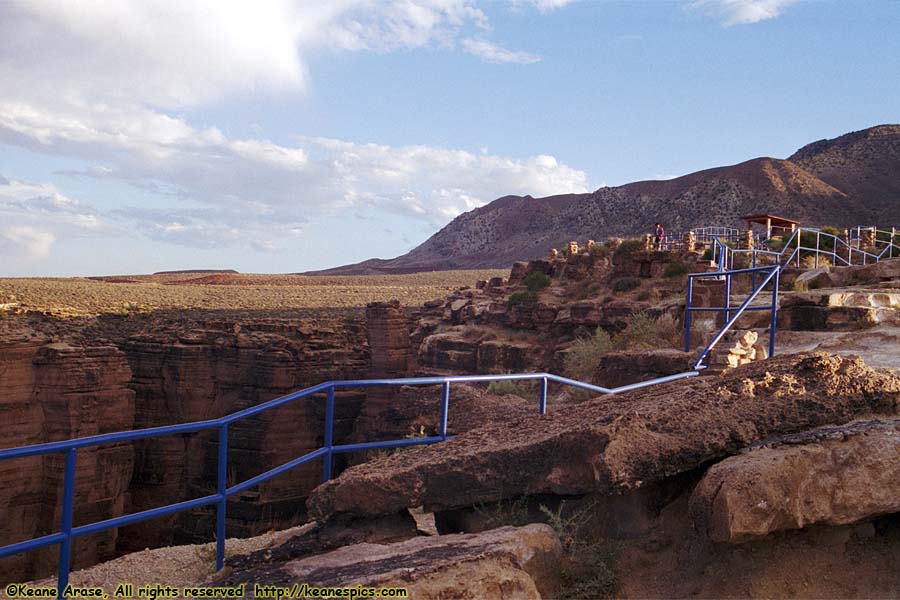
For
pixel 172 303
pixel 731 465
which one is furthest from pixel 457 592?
pixel 172 303

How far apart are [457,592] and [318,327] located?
27.7 m

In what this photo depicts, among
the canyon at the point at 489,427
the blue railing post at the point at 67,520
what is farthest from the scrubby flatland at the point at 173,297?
the blue railing post at the point at 67,520

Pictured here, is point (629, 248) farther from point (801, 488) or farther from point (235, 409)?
point (801, 488)

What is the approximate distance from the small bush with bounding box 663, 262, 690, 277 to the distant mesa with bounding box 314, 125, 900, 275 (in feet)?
159

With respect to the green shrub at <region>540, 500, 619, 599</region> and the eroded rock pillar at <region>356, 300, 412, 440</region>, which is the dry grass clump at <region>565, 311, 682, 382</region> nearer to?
the green shrub at <region>540, 500, 619, 599</region>

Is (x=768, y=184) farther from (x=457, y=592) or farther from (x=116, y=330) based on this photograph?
(x=457, y=592)

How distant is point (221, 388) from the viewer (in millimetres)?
27469

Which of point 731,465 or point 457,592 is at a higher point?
point 731,465

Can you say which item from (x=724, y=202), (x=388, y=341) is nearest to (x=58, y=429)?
(x=388, y=341)

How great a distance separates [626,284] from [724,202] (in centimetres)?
5863

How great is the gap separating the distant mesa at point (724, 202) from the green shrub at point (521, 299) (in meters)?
50.4

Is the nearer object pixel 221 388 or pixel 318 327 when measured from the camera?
pixel 221 388

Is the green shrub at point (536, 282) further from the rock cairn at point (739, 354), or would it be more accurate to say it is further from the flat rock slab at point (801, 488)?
the flat rock slab at point (801, 488)

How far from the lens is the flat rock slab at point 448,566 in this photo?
136 inches
